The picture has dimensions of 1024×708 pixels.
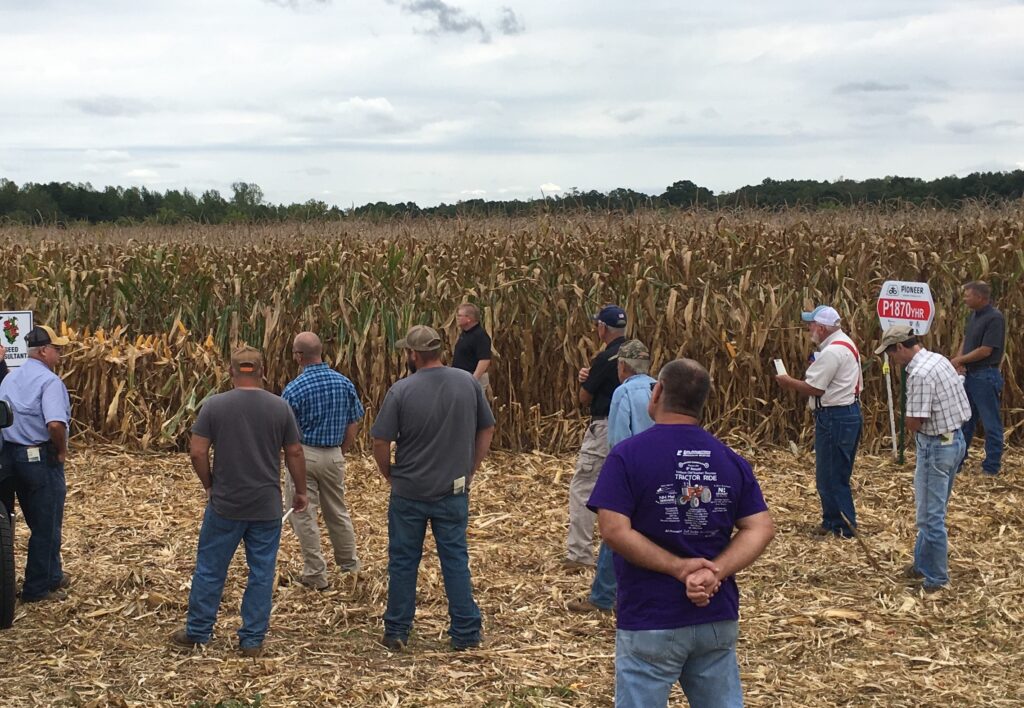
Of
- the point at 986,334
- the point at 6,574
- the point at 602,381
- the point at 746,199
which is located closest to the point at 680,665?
the point at 602,381

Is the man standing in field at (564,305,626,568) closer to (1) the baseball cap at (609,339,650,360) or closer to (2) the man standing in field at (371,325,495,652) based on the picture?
(1) the baseball cap at (609,339,650,360)

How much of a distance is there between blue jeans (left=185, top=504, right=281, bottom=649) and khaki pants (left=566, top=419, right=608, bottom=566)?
7.73 ft

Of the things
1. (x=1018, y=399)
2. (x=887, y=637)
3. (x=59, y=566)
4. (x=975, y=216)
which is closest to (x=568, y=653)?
(x=887, y=637)

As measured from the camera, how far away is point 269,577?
6.73 meters

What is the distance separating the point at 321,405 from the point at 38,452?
1.87m

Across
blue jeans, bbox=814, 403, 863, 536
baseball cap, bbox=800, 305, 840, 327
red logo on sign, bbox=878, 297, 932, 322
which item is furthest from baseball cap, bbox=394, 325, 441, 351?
red logo on sign, bbox=878, 297, 932, 322

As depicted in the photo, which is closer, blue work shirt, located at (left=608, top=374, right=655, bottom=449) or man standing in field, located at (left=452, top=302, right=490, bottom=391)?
blue work shirt, located at (left=608, top=374, right=655, bottom=449)

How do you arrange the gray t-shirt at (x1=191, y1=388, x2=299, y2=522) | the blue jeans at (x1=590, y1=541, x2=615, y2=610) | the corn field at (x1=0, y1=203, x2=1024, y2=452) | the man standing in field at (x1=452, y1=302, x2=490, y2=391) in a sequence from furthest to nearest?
the corn field at (x1=0, y1=203, x2=1024, y2=452)
the man standing in field at (x1=452, y1=302, x2=490, y2=391)
the blue jeans at (x1=590, y1=541, x2=615, y2=610)
the gray t-shirt at (x1=191, y1=388, x2=299, y2=522)

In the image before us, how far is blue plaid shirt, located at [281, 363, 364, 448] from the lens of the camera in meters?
7.87

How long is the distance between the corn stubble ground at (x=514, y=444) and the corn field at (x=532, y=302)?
0.04 m

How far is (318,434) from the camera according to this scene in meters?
7.94

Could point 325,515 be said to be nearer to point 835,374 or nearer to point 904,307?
point 835,374

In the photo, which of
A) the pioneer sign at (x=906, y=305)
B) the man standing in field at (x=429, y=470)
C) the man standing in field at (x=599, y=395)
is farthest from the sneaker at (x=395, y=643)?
the pioneer sign at (x=906, y=305)

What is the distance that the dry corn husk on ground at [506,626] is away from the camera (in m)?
6.11
